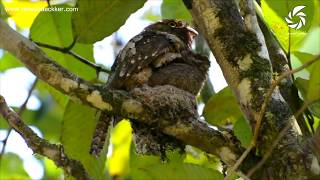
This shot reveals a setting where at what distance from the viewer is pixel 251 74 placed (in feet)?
6.49

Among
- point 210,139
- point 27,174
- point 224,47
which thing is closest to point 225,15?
point 224,47

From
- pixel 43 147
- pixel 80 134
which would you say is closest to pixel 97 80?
pixel 80 134

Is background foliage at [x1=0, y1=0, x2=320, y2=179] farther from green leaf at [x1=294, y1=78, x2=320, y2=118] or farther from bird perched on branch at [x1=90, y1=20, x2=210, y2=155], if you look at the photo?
bird perched on branch at [x1=90, y1=20, x2=210, y2=155]

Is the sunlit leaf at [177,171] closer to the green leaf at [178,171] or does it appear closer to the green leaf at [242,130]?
the green leaf at [178,171]

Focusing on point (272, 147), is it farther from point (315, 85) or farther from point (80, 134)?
point (80, 134)

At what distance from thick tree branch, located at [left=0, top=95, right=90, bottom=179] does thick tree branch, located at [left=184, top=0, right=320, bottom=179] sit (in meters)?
0.58

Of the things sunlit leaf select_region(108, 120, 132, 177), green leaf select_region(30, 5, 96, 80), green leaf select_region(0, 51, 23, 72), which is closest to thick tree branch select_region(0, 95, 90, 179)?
green leaf select_region(30, 5, 96, 80)

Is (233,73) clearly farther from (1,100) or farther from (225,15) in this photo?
(1,100)

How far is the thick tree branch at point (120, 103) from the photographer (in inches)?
78.0

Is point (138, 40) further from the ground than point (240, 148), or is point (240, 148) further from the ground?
point (138, 40)

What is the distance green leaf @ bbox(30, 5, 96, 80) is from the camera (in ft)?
9.41

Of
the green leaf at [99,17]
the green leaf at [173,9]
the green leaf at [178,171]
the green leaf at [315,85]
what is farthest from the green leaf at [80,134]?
the green leaf at [315,85]

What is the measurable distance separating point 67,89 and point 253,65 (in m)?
0.63

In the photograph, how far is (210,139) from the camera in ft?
6.49
